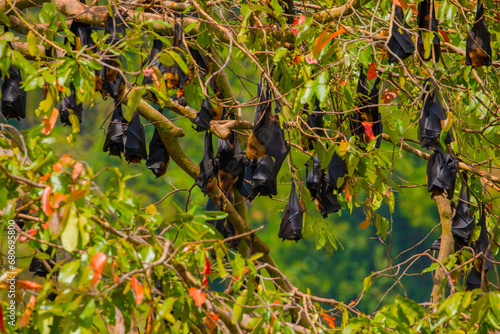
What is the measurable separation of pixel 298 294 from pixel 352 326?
29cm

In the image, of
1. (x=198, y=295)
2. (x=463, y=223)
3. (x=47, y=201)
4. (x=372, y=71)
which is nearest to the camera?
(x=47, y=201)

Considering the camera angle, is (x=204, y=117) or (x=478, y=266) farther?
(x=204, y=117)

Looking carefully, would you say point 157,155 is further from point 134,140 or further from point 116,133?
point 116,133

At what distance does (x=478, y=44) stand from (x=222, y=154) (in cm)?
140

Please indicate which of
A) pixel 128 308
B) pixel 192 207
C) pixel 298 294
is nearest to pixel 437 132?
pixel 298 294

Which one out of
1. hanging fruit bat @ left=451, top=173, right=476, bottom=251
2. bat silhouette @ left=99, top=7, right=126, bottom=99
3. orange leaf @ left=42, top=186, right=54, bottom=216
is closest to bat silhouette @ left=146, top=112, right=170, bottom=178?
bat silhouette @ left=99, top=7, right=126, bottom=99

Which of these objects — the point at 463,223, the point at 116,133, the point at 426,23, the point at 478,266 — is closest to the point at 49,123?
the point at 116,133

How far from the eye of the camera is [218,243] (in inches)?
60.4

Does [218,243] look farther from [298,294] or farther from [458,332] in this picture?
[458,332]

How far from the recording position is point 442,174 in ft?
9.30

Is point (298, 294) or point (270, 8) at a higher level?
point (270, 8)

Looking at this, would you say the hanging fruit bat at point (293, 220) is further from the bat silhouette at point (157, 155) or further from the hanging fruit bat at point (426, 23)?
the hanging fruit bat at point (426, 23)

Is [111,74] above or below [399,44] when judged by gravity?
below

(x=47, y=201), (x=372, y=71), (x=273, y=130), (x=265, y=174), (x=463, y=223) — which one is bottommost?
(x=463, y=223)
